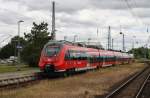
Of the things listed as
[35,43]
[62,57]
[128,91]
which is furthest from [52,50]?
[35,43]

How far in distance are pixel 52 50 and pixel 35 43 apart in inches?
1501

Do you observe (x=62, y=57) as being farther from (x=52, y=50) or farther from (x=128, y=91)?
(x=128, y=91)

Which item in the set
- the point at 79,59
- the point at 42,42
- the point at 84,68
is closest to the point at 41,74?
the point at 79,59

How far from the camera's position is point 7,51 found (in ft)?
586

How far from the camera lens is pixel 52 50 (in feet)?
121

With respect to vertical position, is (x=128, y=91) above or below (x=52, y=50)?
below

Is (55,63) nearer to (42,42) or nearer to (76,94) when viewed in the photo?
(76,94)

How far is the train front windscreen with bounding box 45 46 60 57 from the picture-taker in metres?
36.5

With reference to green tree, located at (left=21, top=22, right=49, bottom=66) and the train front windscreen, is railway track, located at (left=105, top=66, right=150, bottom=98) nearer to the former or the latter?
the train front windscreen

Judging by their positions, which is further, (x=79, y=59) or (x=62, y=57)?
(x=79, y=59)

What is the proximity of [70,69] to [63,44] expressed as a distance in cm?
358

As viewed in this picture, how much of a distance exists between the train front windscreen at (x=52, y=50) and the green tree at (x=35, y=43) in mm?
34109

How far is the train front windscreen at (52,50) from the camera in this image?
36.5 m

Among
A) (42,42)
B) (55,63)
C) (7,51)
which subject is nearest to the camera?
(55,63)
